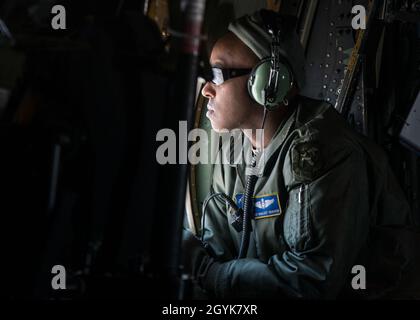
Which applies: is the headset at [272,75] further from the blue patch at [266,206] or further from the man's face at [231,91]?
the blue patch at [266,206]

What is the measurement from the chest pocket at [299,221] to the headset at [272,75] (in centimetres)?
30

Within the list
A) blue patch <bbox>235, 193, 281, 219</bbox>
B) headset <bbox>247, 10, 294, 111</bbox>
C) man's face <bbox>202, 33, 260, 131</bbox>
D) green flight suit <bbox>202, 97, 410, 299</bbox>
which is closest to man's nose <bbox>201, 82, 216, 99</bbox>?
man's face <bbox>202, 33, 260, 131</bbox>

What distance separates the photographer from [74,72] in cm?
100

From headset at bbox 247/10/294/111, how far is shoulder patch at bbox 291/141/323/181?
0.19 metres

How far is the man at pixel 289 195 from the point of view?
4.70 feet

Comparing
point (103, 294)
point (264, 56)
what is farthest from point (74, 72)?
point (264, 56)

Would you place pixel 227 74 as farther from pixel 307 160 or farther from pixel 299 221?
pixel 299 221

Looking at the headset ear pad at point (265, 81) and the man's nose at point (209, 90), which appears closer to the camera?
the headset ear pad at point (265, 81)

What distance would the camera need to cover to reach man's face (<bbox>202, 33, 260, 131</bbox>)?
169cm

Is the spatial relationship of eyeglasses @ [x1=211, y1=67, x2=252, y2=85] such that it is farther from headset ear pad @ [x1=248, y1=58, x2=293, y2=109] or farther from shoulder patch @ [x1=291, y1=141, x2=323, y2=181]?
shoulder patch @ [x1=291, y1=141, x2=323, y2=181]

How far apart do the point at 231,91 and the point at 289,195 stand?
41cm

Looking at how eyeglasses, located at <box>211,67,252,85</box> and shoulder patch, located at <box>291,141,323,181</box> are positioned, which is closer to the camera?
shoulder patch, located at <box>291,141,323,181</box>

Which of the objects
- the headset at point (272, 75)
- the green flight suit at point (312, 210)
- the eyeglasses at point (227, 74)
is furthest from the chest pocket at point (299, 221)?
the eyeglasses at point (227, 74)

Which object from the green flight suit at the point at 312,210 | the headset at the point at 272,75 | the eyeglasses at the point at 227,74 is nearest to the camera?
the green flight suit at the point at 312,210
